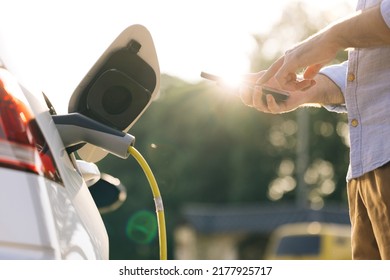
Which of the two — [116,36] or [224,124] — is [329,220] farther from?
[116,36]

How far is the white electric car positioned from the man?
36 cm

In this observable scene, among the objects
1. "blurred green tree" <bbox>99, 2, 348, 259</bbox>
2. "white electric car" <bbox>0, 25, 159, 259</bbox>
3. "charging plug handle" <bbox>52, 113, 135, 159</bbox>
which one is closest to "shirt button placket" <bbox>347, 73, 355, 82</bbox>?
"white electric car" <bbox>0, 25, 159, 259</bbox>

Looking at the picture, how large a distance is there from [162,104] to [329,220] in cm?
1391

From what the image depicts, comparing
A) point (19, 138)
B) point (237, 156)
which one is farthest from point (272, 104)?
point (237, 156)

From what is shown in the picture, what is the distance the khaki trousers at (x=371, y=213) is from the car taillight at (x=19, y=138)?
103 centimetres

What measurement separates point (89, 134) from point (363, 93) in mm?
807

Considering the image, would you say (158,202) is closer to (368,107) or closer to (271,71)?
(271,71)

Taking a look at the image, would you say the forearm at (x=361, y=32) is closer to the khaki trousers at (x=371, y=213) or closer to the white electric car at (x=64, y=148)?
the khaki trousers at (x=371, y=213)

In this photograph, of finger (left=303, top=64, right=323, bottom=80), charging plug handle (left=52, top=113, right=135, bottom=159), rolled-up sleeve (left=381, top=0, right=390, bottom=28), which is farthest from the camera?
finger (left=303, top=64, right=323, bottom=80)

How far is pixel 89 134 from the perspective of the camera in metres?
2.04

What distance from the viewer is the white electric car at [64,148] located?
57.9 inches

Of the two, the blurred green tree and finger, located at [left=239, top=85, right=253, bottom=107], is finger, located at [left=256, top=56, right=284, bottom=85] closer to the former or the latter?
finger, located at [left=239, top=85, right=253, bottom=107]

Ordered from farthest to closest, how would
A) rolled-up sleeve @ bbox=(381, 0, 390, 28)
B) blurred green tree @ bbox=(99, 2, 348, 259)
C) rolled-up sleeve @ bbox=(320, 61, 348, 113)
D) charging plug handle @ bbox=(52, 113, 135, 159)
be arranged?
blurred green tree @ bbox=(99, 2, 348, 259), rolled-up sleeve @ bbox=(320, 61, 348, 113), rolled-up sleeve @ bbox=(381, 0, 390, 28), charging plug handle @ bbox=(52, 113, 135, 159)

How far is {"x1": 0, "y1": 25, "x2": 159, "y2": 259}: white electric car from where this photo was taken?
1470mm
